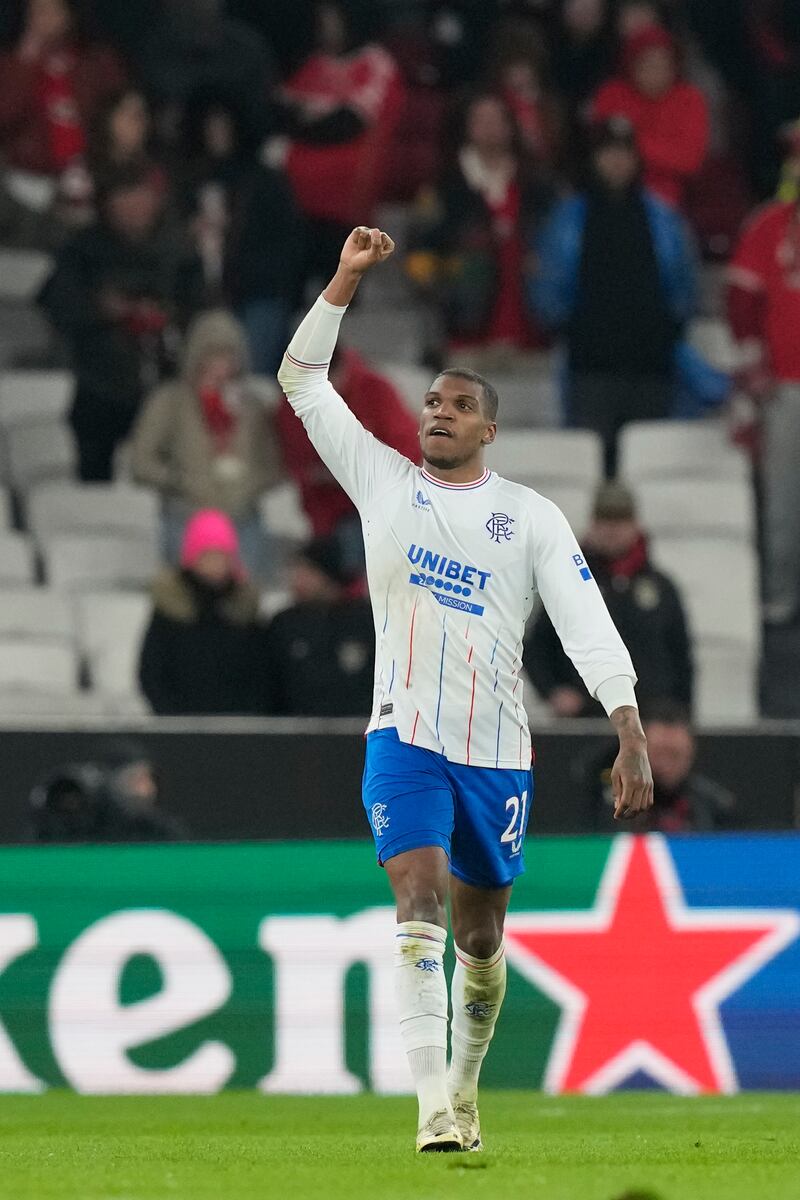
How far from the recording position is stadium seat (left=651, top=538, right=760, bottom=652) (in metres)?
15.0

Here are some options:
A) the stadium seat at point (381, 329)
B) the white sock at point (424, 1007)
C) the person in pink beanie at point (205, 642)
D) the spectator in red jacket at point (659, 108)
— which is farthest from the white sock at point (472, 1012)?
the stadium seat at point (381, 329)

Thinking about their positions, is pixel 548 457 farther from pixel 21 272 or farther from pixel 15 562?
pixel 21 272

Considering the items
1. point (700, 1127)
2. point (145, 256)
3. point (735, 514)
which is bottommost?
point (700, 1127)

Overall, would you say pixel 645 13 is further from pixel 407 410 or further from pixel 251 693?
pixel 251 693

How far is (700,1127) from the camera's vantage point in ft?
28.8

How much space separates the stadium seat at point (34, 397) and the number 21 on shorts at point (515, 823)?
933 centimetres

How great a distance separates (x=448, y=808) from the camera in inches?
279

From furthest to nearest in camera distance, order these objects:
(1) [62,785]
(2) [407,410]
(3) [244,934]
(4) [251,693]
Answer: (2) [407,410]
(4) [251,693]
(1) [62,785]
(3) [244,934]

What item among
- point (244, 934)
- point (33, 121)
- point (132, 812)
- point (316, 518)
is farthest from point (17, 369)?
point (244, 934)

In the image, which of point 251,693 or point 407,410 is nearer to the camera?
point 251,693

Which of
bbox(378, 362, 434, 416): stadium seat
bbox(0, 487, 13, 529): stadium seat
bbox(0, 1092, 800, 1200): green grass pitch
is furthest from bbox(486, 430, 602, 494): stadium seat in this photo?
bbox(0, 1092, 800, 1200): green grass pitch

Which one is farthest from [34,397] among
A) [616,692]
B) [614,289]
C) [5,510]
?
[616,692]

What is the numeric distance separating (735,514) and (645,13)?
12.0ft

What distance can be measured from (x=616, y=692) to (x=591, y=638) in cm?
20
